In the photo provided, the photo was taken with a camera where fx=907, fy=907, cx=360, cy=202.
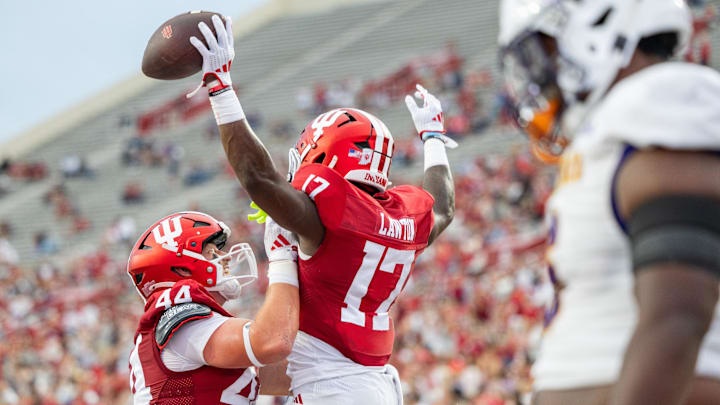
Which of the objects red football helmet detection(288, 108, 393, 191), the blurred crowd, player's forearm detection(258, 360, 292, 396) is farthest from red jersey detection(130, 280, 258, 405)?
the blurred crowd

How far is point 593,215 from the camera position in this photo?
5.55ft

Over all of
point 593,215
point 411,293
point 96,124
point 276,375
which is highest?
point 593,215

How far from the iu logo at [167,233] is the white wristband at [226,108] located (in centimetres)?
69

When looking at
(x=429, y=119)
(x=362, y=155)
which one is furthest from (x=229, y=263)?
(x=429, y=119)

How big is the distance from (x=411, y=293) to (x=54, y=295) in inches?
333

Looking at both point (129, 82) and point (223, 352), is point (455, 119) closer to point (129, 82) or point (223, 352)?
point (129, 82)

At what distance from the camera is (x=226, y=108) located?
2941mm

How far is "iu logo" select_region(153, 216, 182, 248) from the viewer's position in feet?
11.3

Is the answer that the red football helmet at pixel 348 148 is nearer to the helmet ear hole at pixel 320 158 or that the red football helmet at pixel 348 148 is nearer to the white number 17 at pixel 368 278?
the helmet ear hole at pixel 320 158

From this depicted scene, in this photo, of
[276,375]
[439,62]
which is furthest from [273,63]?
[276,375]

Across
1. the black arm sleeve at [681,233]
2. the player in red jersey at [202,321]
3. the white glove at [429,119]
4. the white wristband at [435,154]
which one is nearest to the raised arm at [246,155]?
the player in red jersey at [202,321]

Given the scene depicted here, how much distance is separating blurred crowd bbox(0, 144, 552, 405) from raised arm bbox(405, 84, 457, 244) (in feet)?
17.0

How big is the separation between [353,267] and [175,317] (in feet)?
2.10

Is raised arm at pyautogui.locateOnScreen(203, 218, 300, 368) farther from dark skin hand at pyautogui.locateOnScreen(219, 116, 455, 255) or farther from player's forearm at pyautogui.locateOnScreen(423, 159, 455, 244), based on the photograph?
player's forearm at pyautogui.locateOnScreen(423, 159, 455, 244)
